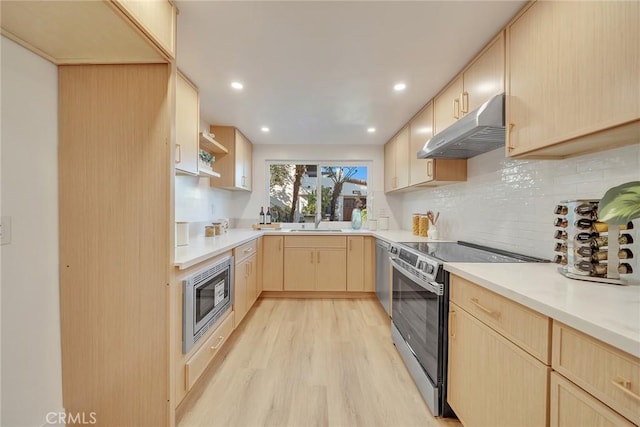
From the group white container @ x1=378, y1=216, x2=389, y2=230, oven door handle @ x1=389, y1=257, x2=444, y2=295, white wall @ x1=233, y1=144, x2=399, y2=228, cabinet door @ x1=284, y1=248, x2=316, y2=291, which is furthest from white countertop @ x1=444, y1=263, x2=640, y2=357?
white wall @ x1=233, y1=144, x2=399, y2=228

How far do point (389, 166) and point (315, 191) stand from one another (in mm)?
1217

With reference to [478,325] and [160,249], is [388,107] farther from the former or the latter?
[160,249]

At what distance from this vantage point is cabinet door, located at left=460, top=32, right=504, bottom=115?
1503 mm

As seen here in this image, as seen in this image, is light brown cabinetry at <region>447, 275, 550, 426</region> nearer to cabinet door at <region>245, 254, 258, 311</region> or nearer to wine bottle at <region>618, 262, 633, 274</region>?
wine bottle at <region>618, 262, 633, 274</region>

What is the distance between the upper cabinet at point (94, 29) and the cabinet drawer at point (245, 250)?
1575 mm

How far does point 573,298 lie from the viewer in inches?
34.8

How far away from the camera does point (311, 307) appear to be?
321 centimetres

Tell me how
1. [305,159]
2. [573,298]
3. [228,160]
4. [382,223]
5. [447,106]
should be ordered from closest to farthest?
[573,298], [447,106], [228,160], [382,223], [305,159]

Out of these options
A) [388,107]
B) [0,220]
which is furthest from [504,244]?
[0,220]

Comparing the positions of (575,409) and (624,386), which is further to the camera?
(575,409)

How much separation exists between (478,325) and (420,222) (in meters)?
2.04

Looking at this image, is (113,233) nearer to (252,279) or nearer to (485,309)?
(252,279)

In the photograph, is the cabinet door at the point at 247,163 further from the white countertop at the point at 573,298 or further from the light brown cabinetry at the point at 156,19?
the white countertop at the point at 573,298

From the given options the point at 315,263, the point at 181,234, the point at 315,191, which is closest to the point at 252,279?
the point at 315,263
